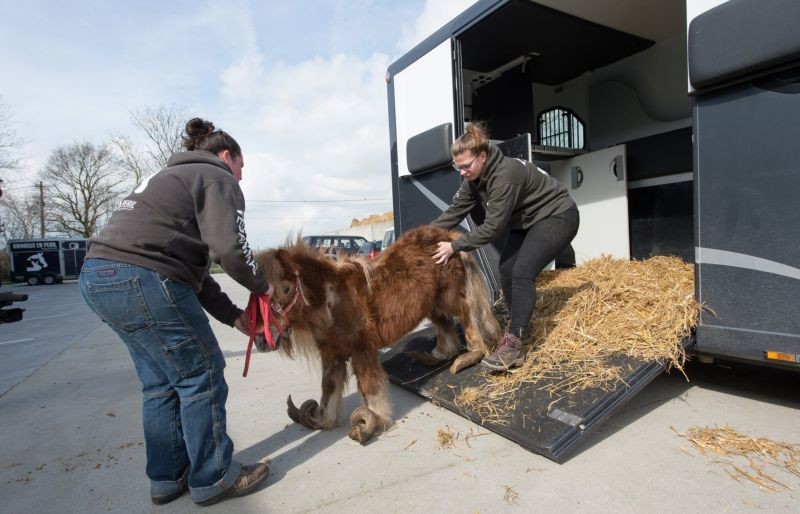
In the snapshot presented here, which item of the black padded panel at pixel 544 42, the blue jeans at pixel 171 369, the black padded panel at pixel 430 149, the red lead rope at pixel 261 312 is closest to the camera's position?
the blue jeans at pixel 171 369

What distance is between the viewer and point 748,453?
7.25 ft

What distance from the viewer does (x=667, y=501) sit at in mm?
1879

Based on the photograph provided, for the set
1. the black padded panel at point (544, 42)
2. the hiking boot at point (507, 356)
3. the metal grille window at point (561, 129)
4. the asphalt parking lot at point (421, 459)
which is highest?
the black padded panel at point (544, 42)

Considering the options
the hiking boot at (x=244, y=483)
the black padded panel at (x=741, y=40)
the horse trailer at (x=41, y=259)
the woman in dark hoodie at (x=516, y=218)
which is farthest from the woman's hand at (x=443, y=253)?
the horse trailer at (x=41, y=259)

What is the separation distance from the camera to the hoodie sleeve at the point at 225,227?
1.91 meters

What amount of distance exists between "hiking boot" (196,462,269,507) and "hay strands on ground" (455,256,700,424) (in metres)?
1.34

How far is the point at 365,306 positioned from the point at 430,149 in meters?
2.55

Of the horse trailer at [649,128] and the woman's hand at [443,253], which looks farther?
the woman's hand at [443,253]

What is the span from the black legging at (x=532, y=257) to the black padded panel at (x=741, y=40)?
118cm

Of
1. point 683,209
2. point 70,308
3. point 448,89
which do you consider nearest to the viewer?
point 448,89

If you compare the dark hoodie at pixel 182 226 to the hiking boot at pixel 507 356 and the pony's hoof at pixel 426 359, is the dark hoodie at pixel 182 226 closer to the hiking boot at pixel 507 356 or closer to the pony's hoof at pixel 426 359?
the hiking boot at pixel 507 356

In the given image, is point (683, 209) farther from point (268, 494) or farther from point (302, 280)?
point (268, 494)

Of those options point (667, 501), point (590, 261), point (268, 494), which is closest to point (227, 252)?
point (268, 494)

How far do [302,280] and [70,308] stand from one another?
13500mm
